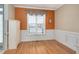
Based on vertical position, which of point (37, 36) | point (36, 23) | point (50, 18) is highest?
point (50, 18)

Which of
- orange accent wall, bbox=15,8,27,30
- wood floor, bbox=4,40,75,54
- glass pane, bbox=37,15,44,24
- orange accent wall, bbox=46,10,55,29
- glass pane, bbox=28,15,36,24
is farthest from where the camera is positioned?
orange accent wall, bbox=46,10,55,29

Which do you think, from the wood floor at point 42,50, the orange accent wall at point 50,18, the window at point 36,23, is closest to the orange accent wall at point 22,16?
the window at point 36,23

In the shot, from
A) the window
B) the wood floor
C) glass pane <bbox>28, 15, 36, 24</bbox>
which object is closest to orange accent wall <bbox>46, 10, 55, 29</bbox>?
the window

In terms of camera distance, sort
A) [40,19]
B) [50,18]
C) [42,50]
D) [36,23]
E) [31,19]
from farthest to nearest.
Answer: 1. [50,18]
2. [40,19]
3. [36,23]
4. [31,19]
5. [42,50]

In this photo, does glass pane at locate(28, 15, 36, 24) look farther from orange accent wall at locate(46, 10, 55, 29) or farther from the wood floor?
the wood floor

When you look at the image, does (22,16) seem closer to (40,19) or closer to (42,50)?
(40,19)

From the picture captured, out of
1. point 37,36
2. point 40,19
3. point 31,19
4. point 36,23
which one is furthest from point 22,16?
point 37,36

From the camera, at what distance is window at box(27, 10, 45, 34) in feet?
28.2

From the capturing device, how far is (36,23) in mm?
8727

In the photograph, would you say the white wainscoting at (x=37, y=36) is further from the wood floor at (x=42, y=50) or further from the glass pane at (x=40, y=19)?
the wood floor at (x=42, y=50)

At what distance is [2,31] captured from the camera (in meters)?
5.78

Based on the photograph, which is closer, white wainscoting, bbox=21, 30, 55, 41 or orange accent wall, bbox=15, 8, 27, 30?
orange accent wall, bbox=15, 8, 27, 30

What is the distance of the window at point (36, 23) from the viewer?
859cm
